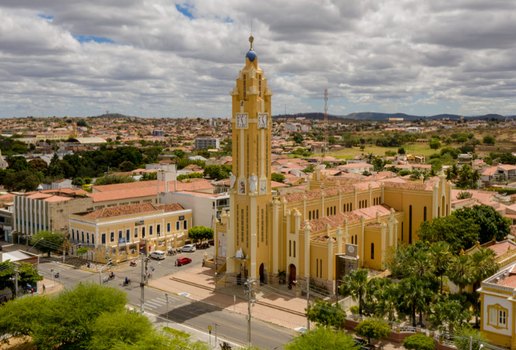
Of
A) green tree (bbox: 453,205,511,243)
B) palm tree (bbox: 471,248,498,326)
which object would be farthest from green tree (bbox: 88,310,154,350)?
green tree (bbox: 453,205,511,243)

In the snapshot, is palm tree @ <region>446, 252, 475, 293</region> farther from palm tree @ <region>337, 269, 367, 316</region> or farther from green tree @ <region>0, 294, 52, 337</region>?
green tree @ <region>0, 294, 52, 337</region>

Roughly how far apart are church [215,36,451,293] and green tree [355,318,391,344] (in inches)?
Answer: 441

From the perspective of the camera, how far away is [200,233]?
73875mm

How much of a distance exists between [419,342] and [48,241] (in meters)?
51.6

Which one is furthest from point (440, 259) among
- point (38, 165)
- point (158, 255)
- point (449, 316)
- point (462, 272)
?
point (38, 165)

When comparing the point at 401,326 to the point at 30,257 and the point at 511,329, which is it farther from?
the point at 30,257

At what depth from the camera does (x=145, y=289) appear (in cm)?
5678

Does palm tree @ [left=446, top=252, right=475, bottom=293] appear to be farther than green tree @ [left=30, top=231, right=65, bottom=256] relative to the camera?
No

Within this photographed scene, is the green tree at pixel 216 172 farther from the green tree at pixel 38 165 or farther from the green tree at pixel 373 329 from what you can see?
the green tree at pixel 373 329

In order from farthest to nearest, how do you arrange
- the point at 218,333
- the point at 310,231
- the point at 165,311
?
the point at 310,231 → the point at 165,311 → the point at 218,333

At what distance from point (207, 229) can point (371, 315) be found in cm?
3552

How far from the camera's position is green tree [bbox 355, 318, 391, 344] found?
130ft

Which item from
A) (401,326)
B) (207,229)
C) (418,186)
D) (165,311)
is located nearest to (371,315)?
(401,326)

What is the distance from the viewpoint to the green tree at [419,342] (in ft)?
123
